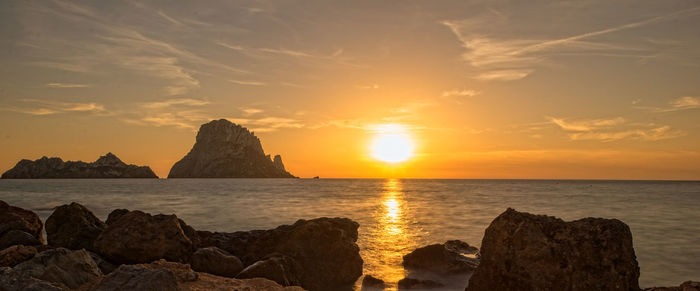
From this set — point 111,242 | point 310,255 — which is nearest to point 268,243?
point 310,255

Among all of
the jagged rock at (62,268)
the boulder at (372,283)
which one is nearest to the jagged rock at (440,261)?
the boulder at (372,283)

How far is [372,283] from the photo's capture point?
454 inches

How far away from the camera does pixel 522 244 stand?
22.4 feet

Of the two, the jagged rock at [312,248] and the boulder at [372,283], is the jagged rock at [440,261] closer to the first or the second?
the boulder at [372,283]

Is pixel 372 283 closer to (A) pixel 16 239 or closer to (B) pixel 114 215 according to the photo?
(B) pixel 114 215

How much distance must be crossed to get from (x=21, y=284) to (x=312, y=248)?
262 inches

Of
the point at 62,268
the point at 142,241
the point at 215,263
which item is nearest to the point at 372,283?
the point at 215,263

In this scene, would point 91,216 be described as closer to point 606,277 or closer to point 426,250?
point 426,250

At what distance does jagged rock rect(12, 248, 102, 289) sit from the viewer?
673 cm

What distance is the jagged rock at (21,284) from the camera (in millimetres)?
5602

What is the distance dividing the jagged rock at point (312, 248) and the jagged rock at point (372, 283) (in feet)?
1.02

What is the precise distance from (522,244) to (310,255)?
586 cm

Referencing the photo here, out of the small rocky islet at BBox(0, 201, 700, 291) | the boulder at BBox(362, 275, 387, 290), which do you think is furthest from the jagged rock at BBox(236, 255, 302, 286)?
the boulder at BBox(362, 275, 387, 290)

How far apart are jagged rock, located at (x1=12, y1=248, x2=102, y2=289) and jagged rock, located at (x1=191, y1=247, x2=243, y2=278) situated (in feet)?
7.70
